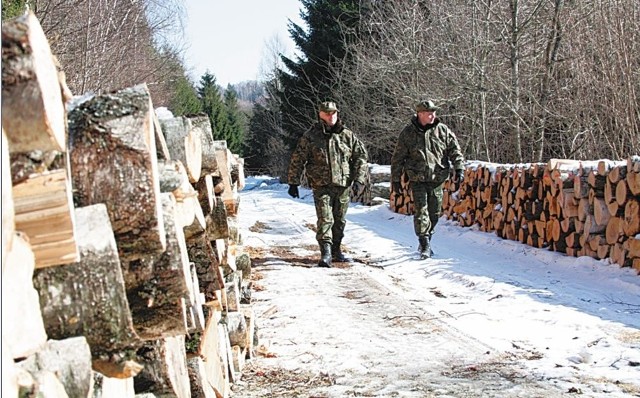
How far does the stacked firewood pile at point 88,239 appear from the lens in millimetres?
1397

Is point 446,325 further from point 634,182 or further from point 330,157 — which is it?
point 330,157

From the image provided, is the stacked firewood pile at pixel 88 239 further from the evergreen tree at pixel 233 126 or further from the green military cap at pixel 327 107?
the evergreen tree at pixel 233 126

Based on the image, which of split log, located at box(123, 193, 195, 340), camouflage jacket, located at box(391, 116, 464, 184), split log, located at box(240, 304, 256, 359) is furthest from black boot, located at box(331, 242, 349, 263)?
split log, located at box(123, 193, 195, 340)

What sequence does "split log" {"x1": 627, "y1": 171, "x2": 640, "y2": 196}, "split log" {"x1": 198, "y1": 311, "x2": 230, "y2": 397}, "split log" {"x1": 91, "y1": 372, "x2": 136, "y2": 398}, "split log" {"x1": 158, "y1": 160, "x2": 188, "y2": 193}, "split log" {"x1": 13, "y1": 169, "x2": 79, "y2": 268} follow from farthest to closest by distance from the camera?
"split log" {"x1": 627, "y1": 171, "x2": 640, "y2": 196}, "split log" {"x1": 198, "y1": 311, "x2": 230, "y2": 397}, "split log" {"x1": 158, "y1": 160, "x2": 188, "y2": 193}, "split log" {"x1": 91, "y1": 372, "x2": 136, "y2": 398}, "split log" {"x1": 13, "y1": 169, "x2": 79, "y2": 268}

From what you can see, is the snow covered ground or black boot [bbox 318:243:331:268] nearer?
the snow covered ground

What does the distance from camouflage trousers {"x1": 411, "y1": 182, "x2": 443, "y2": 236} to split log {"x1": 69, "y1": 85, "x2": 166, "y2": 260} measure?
22.4 feet

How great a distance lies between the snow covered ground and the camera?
3.98 metres

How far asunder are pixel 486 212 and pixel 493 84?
7165mm

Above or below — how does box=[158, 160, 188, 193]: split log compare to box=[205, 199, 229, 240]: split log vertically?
above

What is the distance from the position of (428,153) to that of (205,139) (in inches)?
203

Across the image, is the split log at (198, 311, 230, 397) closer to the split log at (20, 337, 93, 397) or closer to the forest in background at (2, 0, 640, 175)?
the split log at (20, 337, 93, 397)

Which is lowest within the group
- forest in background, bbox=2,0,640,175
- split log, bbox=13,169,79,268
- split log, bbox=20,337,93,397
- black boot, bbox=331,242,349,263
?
black boot, bbox=331,242,349,263

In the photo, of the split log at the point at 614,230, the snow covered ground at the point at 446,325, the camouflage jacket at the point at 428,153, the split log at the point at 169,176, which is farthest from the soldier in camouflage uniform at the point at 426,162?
the split log at the point at 169,176

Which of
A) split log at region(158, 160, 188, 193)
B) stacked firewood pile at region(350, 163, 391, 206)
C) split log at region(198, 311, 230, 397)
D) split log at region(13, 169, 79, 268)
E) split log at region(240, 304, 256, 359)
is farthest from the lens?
stacked firewood pile at region(350, 163, 391, 206)
